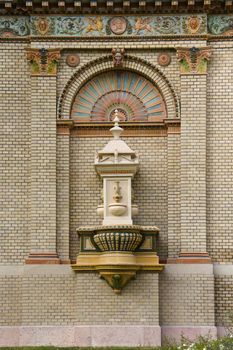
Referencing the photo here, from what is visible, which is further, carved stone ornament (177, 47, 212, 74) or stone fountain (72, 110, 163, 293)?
carved stone ornament (177, 47, 212, 74)

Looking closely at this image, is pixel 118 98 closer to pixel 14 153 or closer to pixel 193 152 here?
pixel 193 152

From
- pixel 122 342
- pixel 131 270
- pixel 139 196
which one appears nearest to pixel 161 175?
pixel 139 196

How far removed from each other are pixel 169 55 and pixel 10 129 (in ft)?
14.3

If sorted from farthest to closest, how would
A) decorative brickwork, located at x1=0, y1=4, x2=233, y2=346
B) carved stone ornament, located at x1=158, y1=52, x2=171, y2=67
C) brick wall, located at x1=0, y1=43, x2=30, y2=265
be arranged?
carved stone ornament, located at x1=158, y1=52, x2=171, y2=67
brick wall, located at x1=0, y1=43, x2=30, y2=265
decorative brickwork, located at x1=0, y1=4, x2=233, y2=346

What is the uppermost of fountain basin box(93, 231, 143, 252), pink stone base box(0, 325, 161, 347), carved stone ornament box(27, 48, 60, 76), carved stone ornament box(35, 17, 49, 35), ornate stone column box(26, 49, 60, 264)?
carved stone ornament box(35, 17, 49, 35)

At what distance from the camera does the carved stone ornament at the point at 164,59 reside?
74.3 feet

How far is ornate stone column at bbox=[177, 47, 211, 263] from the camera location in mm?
21828

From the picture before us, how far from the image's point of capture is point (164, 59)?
2264 cm

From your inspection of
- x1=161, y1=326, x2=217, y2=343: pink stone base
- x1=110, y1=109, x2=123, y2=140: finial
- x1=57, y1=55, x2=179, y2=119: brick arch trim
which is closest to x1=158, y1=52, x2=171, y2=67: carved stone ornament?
x1=57, y1=55, x2=179, y2=119: brick arch trim

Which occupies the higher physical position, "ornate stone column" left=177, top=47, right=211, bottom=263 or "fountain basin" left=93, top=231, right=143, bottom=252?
"ornate stone column" left=177, top=47, right=211, bottom=263

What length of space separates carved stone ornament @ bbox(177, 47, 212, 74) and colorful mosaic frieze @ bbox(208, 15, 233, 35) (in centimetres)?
60

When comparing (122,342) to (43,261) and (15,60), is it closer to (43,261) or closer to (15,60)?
(43,261)

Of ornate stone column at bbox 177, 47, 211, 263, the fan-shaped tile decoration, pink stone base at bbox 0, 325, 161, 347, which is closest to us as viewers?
pink stone base at bbox 0, 325, 161, 347

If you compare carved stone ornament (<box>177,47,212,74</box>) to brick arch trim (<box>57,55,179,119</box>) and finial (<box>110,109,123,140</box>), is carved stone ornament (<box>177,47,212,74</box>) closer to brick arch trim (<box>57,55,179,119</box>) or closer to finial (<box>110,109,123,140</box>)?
brick arch trim (<box>57,55,179,119</box>)
